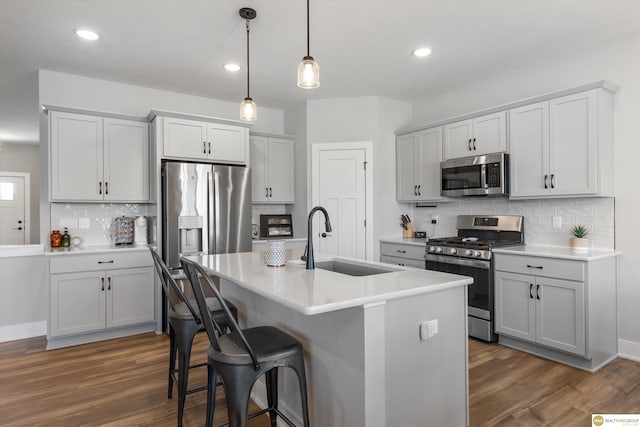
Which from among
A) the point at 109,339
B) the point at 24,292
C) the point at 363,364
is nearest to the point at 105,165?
the point at 24,292

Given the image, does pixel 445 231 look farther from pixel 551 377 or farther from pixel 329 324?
pixel 329 324

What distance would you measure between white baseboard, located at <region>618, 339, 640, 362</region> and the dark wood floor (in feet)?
0.26

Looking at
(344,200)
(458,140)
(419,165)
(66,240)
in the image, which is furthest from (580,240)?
(66,240)

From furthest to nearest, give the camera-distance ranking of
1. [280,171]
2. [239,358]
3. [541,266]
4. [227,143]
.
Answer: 1. [280,171]
2. [227,143]
3. [541,266]
4. [239,358]

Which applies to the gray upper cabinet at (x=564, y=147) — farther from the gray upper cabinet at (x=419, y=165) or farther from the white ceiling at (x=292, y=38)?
the gray upper cabinet at (x=419, y=165)

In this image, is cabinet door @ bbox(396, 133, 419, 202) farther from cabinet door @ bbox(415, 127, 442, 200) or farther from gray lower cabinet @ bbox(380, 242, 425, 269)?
gray lower cabinet @ bbox(380, 242, 425, 269)

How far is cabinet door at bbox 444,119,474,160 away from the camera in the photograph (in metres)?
3.99

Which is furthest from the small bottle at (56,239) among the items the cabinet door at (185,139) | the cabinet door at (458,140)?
the cabinet door at (458,140)

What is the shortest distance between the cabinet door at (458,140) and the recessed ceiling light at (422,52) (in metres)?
0.93

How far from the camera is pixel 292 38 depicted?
3.14m

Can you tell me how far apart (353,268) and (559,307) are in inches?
70.6

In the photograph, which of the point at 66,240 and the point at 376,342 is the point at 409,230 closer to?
the point at 376,342

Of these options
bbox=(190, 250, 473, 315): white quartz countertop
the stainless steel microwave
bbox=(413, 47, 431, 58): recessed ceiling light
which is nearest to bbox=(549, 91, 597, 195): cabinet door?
the stainless steel microwave

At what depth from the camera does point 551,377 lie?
2756 mm
